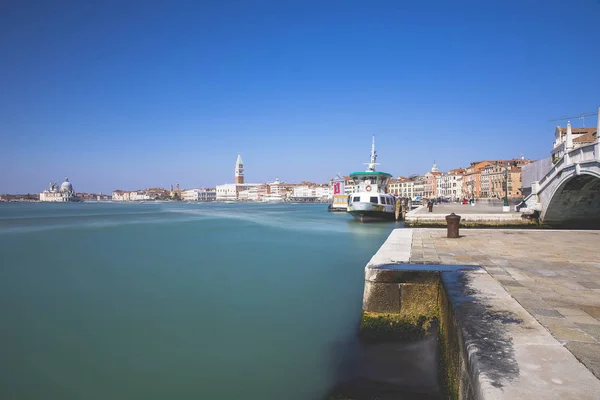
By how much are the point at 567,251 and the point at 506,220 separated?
1284 centimetres

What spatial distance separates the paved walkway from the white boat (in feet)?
76.5

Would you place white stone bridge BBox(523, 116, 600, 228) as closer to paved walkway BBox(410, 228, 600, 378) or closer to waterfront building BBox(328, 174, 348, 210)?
paved walkway BBox(410, 228, 600, 378)

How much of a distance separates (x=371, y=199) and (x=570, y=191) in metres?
17.5

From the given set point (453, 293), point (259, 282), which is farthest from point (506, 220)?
point (453, 293)

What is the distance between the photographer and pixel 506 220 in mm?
19312

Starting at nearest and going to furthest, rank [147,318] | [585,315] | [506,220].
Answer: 1. [585,315]
2. [147,318]
3. [506,220]

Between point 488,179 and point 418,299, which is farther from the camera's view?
point 488,179

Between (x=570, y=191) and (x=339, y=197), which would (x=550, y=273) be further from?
(x=339, y=197)

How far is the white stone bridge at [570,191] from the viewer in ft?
47.8

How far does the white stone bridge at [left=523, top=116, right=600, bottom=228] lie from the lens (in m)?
14.6

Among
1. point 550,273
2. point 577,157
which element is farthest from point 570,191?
point 550,273

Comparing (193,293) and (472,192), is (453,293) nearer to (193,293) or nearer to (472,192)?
(193,293)

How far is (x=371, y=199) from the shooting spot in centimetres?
3388

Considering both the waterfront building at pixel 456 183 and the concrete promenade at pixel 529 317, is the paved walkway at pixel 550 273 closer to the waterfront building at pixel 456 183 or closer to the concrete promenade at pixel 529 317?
the concrete promenade at pixel 529 317
